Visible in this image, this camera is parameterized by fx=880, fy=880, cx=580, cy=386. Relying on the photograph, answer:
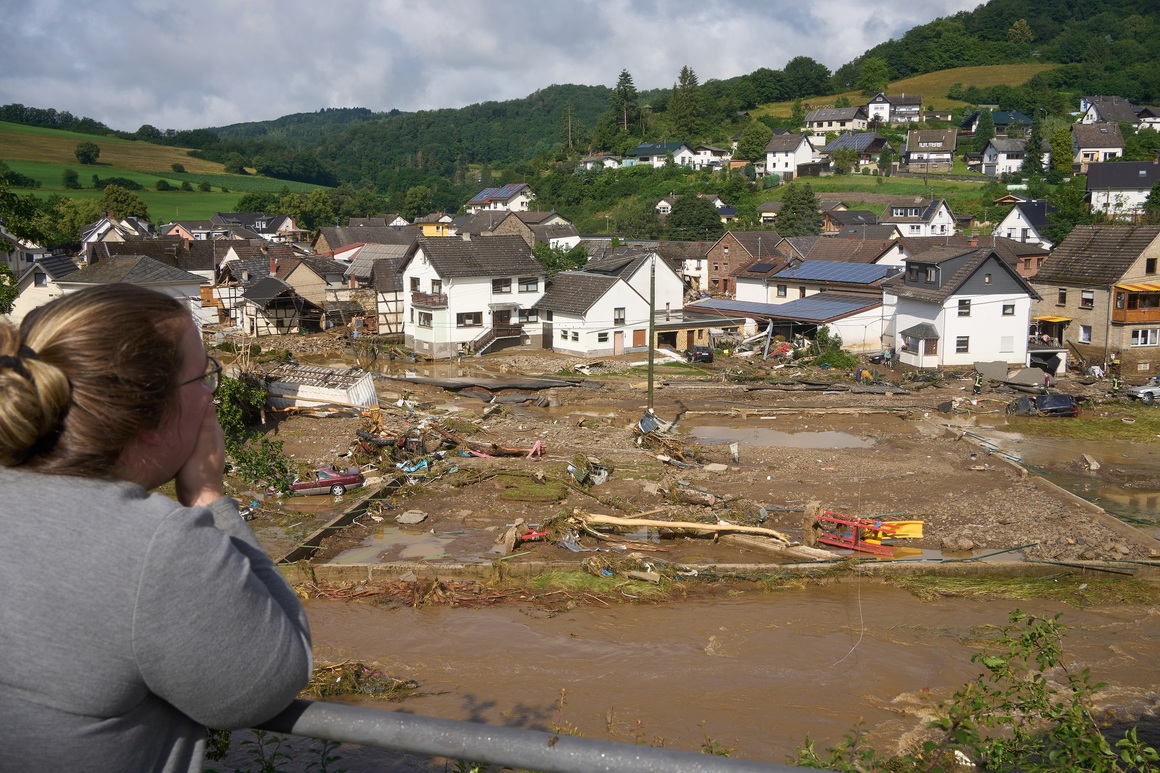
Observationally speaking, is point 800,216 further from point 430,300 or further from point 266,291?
point 266,291

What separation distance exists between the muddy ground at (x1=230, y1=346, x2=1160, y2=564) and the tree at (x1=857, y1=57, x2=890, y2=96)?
92519 mm

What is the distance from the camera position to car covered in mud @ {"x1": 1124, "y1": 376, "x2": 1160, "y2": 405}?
2703 cm

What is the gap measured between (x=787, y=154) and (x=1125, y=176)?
2814 centimetres

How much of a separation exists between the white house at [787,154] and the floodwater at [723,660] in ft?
226

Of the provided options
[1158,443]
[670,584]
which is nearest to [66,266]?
[670,584]

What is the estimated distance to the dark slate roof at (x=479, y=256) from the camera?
3581 cm

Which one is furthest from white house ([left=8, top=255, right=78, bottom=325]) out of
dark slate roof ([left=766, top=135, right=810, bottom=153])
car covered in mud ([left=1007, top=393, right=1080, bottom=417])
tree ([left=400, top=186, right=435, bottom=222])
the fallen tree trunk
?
dark slate roof ([left=766, top=135, right=810, bottom=153])

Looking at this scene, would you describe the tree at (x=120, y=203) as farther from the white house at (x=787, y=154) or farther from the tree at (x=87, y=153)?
the white house at (x=787, y=154)

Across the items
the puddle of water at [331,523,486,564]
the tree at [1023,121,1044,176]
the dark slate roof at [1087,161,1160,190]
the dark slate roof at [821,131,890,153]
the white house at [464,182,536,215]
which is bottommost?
the puddle of water at [331,523,486,564]

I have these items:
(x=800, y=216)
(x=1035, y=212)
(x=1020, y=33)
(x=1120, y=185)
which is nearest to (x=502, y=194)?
(x=800, y=216)

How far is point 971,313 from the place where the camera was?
31.2m

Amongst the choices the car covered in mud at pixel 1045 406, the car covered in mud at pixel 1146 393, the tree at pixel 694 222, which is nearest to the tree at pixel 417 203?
the tree at pixel 694 222

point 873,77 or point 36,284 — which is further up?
point 873,77

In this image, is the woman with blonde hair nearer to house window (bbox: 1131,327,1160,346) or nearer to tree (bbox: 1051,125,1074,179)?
house window (bbox: 1131,327,1160,346)
